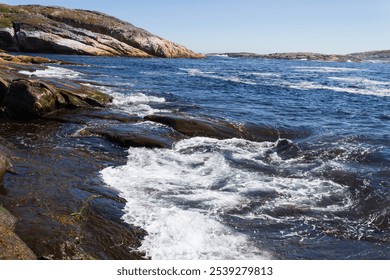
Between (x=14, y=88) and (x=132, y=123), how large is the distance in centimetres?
681

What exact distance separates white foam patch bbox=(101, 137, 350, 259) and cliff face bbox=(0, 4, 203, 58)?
7277cm

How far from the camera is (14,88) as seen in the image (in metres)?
19.1

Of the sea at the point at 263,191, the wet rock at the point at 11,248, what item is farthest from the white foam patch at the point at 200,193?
the wet rock at the point at 11,248

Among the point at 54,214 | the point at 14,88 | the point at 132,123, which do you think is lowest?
the point at 54,214

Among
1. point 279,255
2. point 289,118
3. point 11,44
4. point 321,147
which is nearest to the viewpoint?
point 279,255

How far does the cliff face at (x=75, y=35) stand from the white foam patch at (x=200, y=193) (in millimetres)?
72771

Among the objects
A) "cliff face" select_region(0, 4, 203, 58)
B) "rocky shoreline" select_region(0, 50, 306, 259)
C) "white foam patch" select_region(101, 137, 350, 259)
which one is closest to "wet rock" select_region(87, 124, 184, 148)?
"rocky shoreline" select_region(0, 50, 306, 259)

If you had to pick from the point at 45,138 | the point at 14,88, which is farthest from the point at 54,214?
the point at 14,88

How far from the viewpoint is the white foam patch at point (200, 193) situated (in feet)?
28.7

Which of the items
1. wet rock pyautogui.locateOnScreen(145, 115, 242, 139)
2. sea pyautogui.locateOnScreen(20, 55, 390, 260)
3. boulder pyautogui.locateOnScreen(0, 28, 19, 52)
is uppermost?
boulder pyautogui.locateOnScreen(0, 28, 19, 52)

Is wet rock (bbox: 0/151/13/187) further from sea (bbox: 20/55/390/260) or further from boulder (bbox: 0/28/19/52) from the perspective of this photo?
boulder (bbox: 0/28/19/52)

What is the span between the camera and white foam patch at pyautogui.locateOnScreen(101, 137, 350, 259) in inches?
344

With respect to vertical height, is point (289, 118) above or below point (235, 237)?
above

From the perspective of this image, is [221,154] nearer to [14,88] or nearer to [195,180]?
[195,180]
